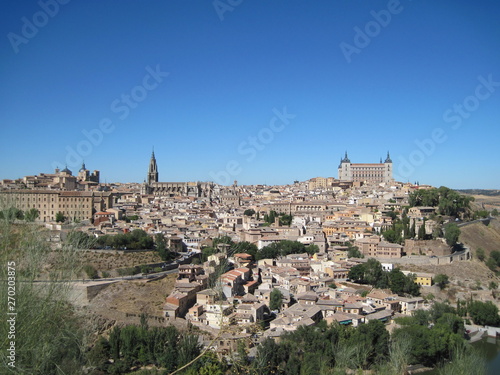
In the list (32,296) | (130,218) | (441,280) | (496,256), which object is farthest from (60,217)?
(32,296)

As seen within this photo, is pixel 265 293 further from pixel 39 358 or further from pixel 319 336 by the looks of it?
pixel 39 358

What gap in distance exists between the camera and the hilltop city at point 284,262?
40.1ft

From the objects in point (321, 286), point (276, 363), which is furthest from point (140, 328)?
point (321, 286)

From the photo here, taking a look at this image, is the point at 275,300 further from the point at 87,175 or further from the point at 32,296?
the point at 87,175

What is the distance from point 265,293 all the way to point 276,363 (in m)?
4.38

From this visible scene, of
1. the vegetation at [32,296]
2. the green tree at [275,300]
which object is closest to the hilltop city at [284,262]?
the green tree at [275,300]

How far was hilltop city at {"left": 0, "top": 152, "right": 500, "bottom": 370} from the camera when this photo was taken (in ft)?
40.1

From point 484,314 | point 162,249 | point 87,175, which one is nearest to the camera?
point 484,314

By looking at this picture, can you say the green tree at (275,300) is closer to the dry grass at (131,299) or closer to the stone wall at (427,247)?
the dry grass at (131,299)

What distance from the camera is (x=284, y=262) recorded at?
16812mm

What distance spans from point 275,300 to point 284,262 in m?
3.98

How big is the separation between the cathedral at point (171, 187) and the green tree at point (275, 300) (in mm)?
29049

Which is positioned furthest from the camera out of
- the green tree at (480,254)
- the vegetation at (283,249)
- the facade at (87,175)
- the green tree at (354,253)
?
the facade at (87,175)

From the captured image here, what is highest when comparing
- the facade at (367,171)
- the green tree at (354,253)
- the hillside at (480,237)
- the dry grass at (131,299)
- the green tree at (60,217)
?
the facade at (367,171)
